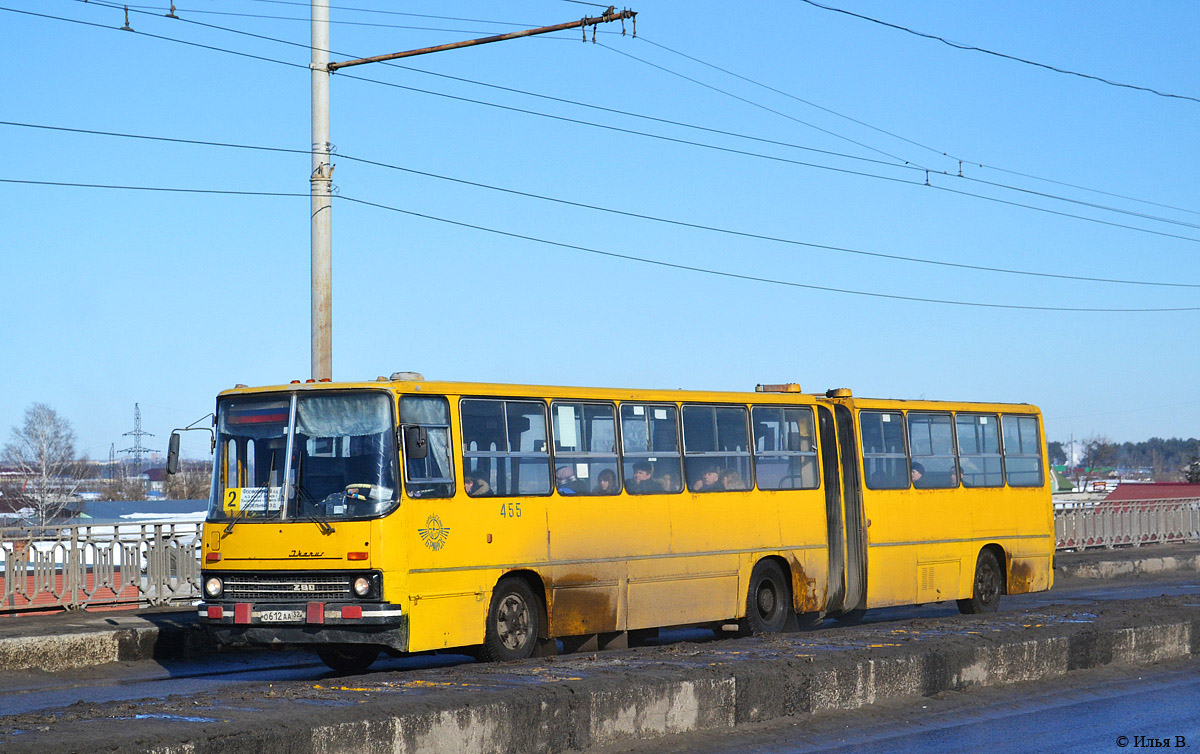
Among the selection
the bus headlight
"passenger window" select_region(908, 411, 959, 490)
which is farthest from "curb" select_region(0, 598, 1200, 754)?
"passenger window" select_region(908, 411, 959, 490)

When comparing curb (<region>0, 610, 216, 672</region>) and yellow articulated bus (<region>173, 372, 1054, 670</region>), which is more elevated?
yellow articulated bus (<region>173, 372, 1054, 670</region>)

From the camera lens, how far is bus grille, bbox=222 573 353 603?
38.5ft

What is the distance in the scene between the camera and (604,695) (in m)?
8.84

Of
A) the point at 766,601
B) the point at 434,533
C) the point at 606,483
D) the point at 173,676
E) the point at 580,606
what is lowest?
the point at 173,676

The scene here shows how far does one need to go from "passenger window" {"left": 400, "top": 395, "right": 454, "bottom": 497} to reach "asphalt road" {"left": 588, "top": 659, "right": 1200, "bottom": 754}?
383cm

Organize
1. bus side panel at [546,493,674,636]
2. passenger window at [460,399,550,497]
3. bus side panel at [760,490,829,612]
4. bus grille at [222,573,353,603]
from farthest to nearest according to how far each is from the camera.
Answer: bus side panel at [760,490,829,612], bus side panel at [546,493,674,636], passenger window at [460,399,550,497], bus grille at [222,573,353,603]

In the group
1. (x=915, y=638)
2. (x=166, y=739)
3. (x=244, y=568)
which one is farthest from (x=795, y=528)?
(x=166, y=739)

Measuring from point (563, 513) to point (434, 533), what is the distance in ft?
5.75

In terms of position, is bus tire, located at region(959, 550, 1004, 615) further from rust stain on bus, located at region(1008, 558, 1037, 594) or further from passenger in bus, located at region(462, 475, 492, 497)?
passenger in bus, located at region(462, 475, 492, 497)

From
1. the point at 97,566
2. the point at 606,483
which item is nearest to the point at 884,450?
the point at 606,483

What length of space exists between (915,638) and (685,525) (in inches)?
128

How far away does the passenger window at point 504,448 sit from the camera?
12.7m

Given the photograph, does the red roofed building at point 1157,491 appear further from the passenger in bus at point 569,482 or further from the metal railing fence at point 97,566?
the passenger in bus at point 569,482

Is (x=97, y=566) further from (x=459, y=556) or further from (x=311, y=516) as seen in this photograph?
(x=459, y=556)
